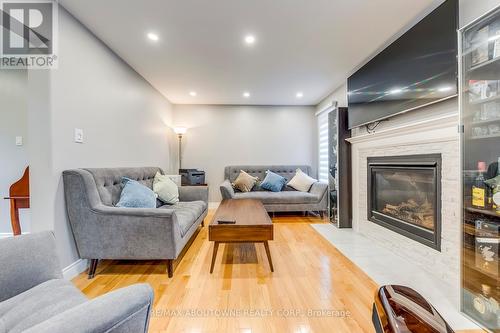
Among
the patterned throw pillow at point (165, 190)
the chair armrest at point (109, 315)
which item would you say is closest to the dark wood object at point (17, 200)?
the patterned throw pillow at point (165, 190)

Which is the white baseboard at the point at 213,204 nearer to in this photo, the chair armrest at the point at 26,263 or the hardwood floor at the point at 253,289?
the hardwood floor at the point at 253,289

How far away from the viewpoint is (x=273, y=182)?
4371mm

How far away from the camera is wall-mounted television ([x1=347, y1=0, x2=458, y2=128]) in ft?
5.53

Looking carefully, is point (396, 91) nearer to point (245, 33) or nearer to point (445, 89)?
point (445, 89)

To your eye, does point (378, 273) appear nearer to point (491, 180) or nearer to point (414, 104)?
point (491, 180)

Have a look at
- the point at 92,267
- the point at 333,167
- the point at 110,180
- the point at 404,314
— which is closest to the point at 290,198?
the point at 333,167

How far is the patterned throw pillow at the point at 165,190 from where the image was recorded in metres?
2.95

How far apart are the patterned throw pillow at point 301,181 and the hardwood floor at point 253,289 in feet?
5.85

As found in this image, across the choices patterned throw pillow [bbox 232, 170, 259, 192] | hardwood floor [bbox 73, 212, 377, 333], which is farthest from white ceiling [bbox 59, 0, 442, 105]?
hardwood floor [bbox 73, 212, 377, 333]

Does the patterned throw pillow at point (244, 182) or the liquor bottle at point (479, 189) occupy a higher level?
the liquor bottle at point (479, 189)

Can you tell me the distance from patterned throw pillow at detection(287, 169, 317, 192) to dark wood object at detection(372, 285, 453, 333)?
365 centimetres

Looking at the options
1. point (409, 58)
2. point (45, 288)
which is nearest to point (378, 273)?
point (409, 58)

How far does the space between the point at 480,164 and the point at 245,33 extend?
2.18 meters

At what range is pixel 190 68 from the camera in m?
2.97
